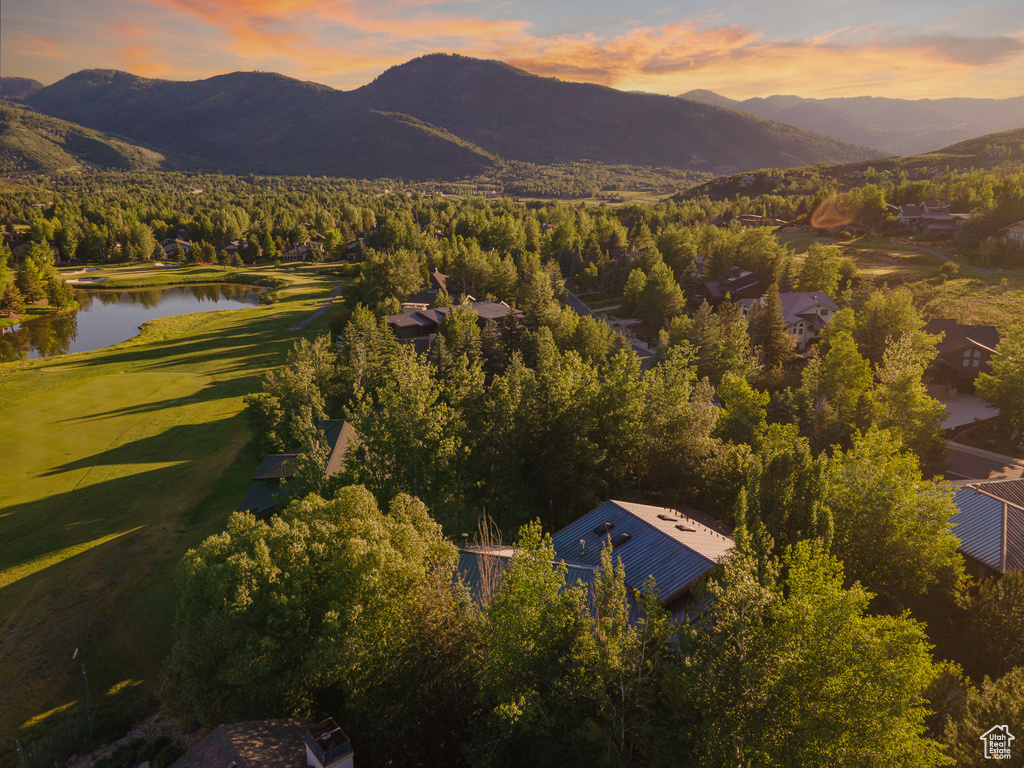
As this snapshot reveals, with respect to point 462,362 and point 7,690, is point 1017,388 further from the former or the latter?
point 7,690

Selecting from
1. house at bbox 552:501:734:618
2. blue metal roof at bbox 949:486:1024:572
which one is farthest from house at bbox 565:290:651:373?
blue metal roof at bbox 949:486:1024:572

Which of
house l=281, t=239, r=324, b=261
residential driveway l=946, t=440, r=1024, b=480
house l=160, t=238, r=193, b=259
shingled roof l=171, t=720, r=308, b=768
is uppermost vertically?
house l=160, t=238, r=193, b=259

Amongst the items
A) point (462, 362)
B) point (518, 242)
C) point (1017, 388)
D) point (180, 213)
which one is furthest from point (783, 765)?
point (180, 213)

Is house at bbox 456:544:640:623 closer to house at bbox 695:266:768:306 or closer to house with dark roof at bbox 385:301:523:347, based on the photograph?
house with dark roof at bbox 385:301:523:347

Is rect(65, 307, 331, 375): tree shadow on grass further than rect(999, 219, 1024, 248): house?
No

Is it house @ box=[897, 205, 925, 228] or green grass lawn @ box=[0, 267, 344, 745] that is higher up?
house @ box=[897, 205, 925, 228]

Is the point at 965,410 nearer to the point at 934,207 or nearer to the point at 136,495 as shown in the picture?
the point at 136,495

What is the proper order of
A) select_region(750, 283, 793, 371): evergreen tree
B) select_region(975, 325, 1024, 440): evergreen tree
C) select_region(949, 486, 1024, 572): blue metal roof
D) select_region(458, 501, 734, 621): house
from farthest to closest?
select_region(750, 283, 793, 371): evergreen tree
select_region(975, 325, 1024, 440): evergreen tree
select_region(949, 486, 1024, 572): blue metal roof
select_region(458, 501, 734, 621): house
